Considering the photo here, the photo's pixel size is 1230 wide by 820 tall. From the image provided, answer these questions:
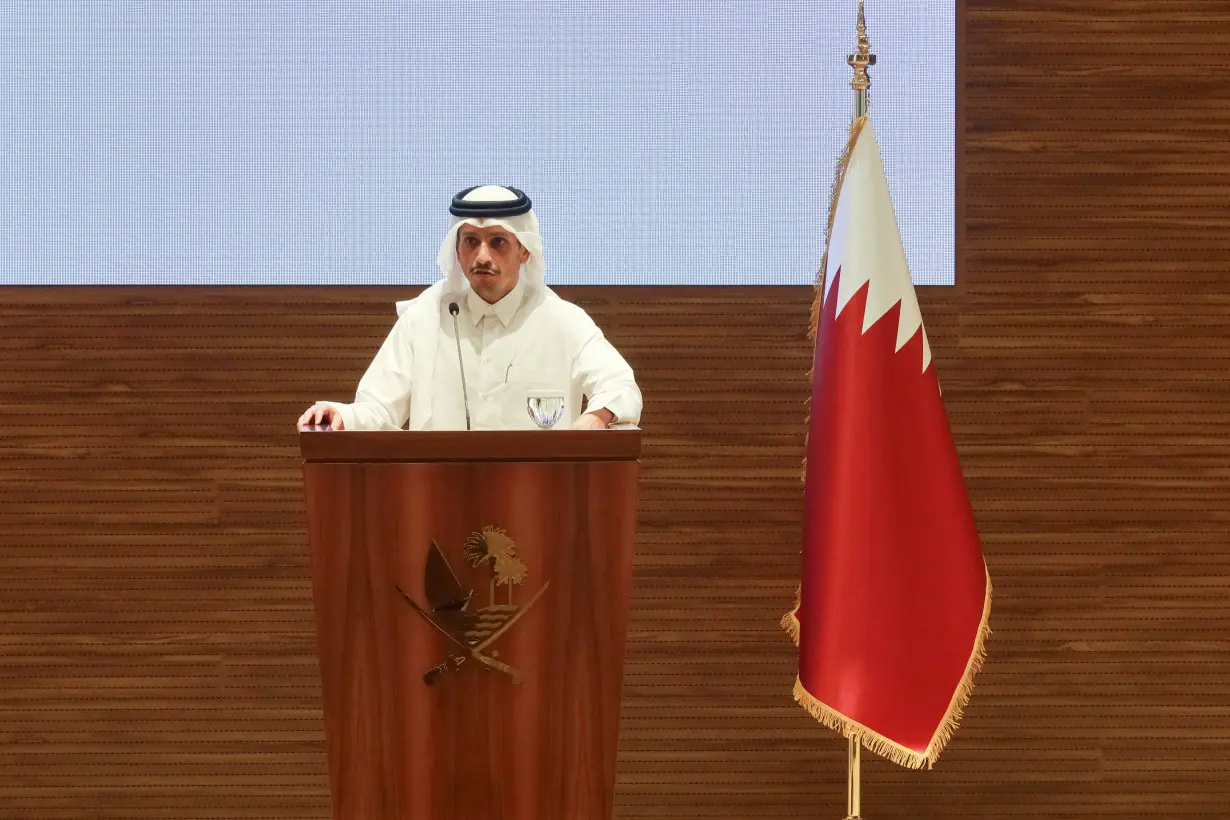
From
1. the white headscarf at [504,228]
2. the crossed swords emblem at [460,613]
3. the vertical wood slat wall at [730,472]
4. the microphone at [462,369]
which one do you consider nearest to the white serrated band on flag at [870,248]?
the vertical wood slat wall at [730,472]

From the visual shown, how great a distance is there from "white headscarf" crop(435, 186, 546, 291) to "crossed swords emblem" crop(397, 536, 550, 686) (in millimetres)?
723

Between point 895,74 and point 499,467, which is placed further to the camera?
point 895,74

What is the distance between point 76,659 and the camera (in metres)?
3.54

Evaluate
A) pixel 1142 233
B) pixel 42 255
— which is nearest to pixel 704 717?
pixel 1142 233

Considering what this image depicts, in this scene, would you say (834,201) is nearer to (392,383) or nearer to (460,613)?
(392,383)

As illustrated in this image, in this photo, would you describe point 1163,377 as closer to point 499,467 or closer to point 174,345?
point 499,467

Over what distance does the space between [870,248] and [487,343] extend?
0.91 metres

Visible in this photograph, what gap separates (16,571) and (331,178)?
1395mm

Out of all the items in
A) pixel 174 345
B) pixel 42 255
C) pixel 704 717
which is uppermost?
pixel 42 255

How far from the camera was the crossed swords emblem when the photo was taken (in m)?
2.21

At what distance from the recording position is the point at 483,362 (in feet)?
8.85

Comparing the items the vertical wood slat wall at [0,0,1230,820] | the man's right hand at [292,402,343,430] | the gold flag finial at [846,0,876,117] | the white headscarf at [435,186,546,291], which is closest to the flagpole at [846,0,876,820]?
the gold flag finial at [846,0,876,117]

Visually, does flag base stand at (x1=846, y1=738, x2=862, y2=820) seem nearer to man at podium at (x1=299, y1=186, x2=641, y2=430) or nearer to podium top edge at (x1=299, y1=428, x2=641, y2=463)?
man at podium at (x1=299, y1=186, x2=641, y2=430)

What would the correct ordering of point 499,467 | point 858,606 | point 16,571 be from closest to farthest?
point 499,467
point 858,606
point 16,571
